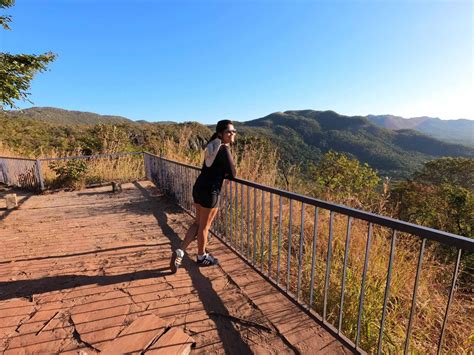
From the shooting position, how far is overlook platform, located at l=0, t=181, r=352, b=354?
202cm

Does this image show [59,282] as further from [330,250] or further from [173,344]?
[330,250]

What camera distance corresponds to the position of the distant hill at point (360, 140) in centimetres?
8150

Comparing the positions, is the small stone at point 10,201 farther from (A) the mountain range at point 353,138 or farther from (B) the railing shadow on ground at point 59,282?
(A) the mountain range at point 353,138

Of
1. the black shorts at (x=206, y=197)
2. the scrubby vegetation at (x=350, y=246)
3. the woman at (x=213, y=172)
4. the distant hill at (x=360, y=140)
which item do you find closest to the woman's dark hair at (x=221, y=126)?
the woman at (x=213, y=172)

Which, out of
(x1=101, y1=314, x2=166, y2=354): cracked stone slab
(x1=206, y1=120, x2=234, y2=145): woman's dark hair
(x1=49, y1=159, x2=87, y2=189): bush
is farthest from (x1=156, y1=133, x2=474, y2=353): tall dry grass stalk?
(x1=49, y1=159, x2=87, y2=189): bush

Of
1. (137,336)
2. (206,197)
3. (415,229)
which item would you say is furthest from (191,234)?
(415,229)

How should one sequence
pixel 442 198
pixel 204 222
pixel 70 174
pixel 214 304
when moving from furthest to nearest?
pixel 442 198 < pixel 70 174 < pixel 204 222 < pixel 214 304

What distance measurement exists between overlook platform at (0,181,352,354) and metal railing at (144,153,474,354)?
8.8 inches

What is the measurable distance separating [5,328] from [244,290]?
6.41 feet

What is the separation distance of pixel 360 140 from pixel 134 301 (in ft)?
346

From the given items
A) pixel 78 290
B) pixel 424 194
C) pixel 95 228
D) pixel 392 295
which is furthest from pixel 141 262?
pixel 424 194

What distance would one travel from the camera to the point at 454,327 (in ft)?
8.16

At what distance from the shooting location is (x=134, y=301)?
2.53 meters

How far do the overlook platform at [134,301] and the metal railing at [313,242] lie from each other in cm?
22
